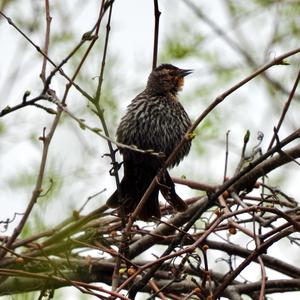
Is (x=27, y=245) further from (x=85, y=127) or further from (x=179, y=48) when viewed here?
(x=179, y=48)

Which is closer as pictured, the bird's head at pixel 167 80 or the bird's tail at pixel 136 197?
the bird's tail at pixel 136 197

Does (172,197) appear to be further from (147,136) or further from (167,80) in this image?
(167,80)

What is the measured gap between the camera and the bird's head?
480cm

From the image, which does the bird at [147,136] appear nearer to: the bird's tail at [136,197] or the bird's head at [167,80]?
the bird's tail at [136,197]

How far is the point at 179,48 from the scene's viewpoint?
5.59m

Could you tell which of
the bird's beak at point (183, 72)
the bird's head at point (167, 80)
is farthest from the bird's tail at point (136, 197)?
the bird's beak at point (183, 72)

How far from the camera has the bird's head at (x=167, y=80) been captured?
480 centimetres

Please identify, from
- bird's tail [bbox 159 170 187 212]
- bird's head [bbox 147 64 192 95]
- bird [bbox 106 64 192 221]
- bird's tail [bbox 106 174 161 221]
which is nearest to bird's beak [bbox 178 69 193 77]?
bird's head [bbox 147 64 192 95]

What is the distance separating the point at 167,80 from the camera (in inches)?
192

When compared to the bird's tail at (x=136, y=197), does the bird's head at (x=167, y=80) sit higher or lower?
higher

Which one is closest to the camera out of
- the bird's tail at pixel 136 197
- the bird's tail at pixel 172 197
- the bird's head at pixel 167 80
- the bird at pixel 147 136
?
the bird's tail at pixel 172 197

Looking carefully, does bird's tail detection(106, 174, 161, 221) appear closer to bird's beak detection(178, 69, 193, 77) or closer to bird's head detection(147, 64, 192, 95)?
bird's head detection(147, 64, 192, 95)

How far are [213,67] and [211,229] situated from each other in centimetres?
327

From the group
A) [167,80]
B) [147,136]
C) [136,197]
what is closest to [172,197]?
[136,197]
